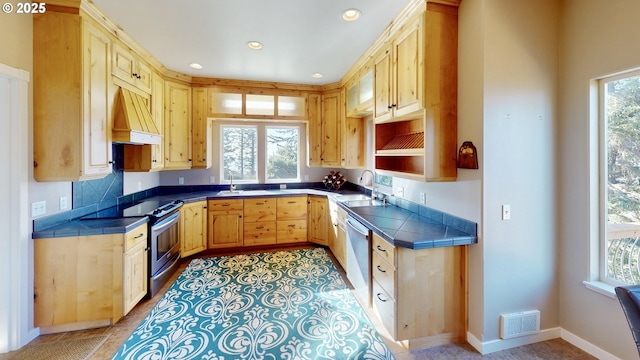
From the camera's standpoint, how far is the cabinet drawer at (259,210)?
4199 mm

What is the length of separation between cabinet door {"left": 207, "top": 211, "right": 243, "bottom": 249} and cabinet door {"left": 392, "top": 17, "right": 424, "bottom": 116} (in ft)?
9.64

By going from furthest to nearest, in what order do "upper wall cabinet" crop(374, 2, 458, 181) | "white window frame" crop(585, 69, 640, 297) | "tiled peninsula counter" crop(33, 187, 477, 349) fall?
"upper wall cabinet" crop(374, 2, 458, 181) → "tiled peninsula counter" crop(33, 187, 477, 349) → "white window frame" crop(585, 69, 640, 297)

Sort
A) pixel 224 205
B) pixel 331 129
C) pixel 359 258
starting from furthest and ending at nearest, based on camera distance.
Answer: pixel 331 129 < pixel 224 205 < pixel 359 258

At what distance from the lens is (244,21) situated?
7.98 ft

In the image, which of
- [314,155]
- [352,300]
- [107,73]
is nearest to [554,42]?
[352,300]

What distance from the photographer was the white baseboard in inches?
75.8

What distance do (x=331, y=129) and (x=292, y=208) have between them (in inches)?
58.8

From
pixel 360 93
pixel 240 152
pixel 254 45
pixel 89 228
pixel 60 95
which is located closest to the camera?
pixel 60 95

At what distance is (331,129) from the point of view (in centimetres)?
448

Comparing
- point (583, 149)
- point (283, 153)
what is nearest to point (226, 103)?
point (283, 153)

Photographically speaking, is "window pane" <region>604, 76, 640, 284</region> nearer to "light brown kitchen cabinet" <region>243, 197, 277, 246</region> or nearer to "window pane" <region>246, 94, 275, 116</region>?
"light brown kitchen cabinet" <region>243, 197, 277, 246</region>

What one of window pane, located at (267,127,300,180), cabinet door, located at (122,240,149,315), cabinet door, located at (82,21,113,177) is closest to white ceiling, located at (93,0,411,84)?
cabinet door, located at (82,21,113,177)

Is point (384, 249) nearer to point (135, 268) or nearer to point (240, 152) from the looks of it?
point (135, 268)

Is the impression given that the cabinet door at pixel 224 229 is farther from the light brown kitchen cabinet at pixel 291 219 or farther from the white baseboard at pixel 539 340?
the white baseboard at pixel 539 340
